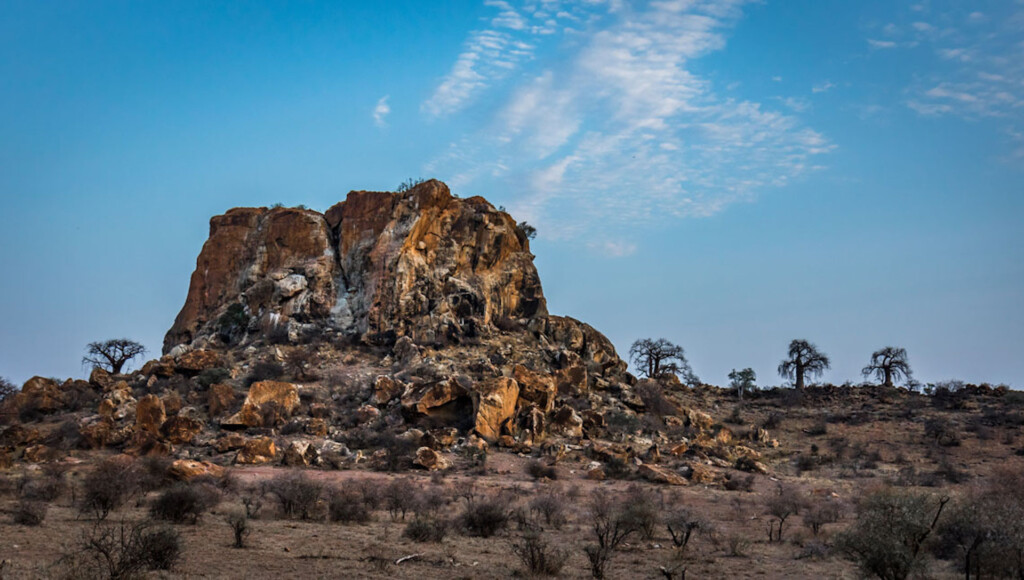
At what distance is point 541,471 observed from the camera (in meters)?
25.1

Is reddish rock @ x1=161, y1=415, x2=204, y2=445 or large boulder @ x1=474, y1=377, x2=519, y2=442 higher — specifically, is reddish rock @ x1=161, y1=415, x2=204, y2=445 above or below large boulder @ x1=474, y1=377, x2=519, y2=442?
below

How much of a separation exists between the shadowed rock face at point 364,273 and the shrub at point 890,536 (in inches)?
1288

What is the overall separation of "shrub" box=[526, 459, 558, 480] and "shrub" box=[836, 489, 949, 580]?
45.6ft

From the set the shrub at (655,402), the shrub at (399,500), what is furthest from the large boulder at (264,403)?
the shrub at (655,402)

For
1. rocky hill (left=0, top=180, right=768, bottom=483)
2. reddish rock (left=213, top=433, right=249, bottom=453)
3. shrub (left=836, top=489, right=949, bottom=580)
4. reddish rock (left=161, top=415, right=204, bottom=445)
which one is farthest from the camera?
rocky hill (left=0, top=180, right=768, bottom=483)

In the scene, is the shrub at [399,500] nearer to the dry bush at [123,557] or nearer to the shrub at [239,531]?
the shrub at [239,531]

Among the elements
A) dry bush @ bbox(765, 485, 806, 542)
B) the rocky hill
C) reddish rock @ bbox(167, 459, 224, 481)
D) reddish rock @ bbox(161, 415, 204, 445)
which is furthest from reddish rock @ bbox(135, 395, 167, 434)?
dry bush @ bbox(765, 485, 806, 542)

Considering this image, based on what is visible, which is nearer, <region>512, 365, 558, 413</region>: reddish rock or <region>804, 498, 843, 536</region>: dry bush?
<region>804, 498, 843, 536</region>: dry bush

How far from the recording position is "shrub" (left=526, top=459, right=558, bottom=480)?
24859mm

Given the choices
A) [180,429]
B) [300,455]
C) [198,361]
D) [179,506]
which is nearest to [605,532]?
[179,506]

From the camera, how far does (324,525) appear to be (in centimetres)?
1575

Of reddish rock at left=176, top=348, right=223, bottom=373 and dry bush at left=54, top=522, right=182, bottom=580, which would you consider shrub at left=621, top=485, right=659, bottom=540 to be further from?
reddish rock at left=176, top=348, right=223, bottom=373

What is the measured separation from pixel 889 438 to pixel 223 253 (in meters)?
45.5

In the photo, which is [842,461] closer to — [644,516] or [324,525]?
[644,516]
